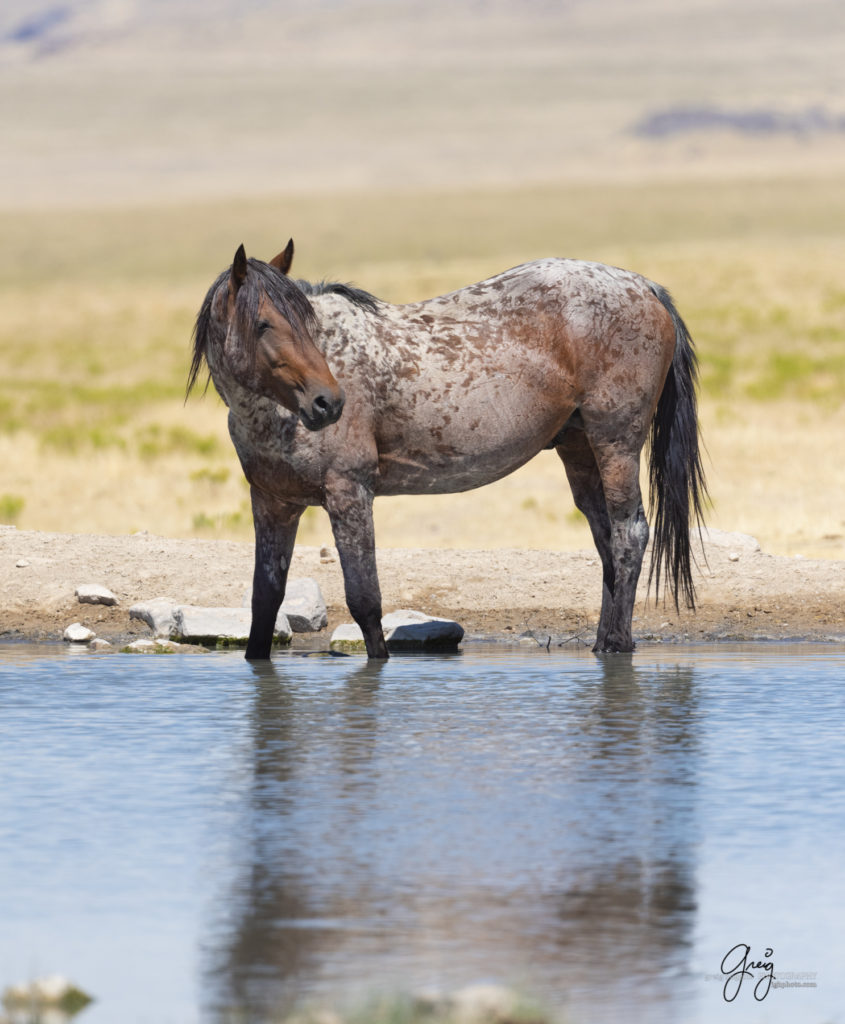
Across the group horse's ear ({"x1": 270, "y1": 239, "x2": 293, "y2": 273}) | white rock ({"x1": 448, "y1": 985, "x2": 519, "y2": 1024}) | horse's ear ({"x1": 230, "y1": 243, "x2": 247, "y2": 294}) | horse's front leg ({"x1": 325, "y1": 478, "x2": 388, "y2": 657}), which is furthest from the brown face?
white rock ({"x1": 448, "y1": 985, "x2": 519, "y2": 1024})

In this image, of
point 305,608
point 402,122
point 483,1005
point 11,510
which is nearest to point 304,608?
point 305,608

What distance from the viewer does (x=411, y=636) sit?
34.6 feet

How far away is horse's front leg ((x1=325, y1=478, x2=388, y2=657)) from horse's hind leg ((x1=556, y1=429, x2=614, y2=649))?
1.50 m

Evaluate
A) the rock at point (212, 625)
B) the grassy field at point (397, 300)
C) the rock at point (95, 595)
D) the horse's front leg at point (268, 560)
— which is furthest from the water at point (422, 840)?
the grassy field at point (397, 300)

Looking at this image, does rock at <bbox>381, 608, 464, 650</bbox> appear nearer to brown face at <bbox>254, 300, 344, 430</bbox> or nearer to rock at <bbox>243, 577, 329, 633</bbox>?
rock at <bbox>243, 577, 329, 633</bbox>

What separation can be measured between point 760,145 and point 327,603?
161m

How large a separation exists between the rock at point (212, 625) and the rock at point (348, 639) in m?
0.50

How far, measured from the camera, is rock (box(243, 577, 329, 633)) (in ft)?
37.1

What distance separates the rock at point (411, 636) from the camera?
10.5 meters

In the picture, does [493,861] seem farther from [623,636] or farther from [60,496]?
[60,496]

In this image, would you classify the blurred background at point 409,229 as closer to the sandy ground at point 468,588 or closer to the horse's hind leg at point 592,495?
the sandy ground at point 468,588

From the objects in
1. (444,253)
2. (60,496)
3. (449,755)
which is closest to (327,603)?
(449,755)

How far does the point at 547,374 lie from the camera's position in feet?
32.3

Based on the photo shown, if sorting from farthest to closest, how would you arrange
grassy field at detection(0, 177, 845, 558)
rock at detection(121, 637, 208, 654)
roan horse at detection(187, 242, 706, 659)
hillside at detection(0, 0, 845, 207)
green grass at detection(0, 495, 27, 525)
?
hillside at detection(0, 0, 845, 207)
green grass at detection(0, 495, 27, 525)
grassy field at detection(0, 177, 845, 558)
rock at detection(121, 637, 208, 654)
roan horse at detection(187, 242, 706, 659)
